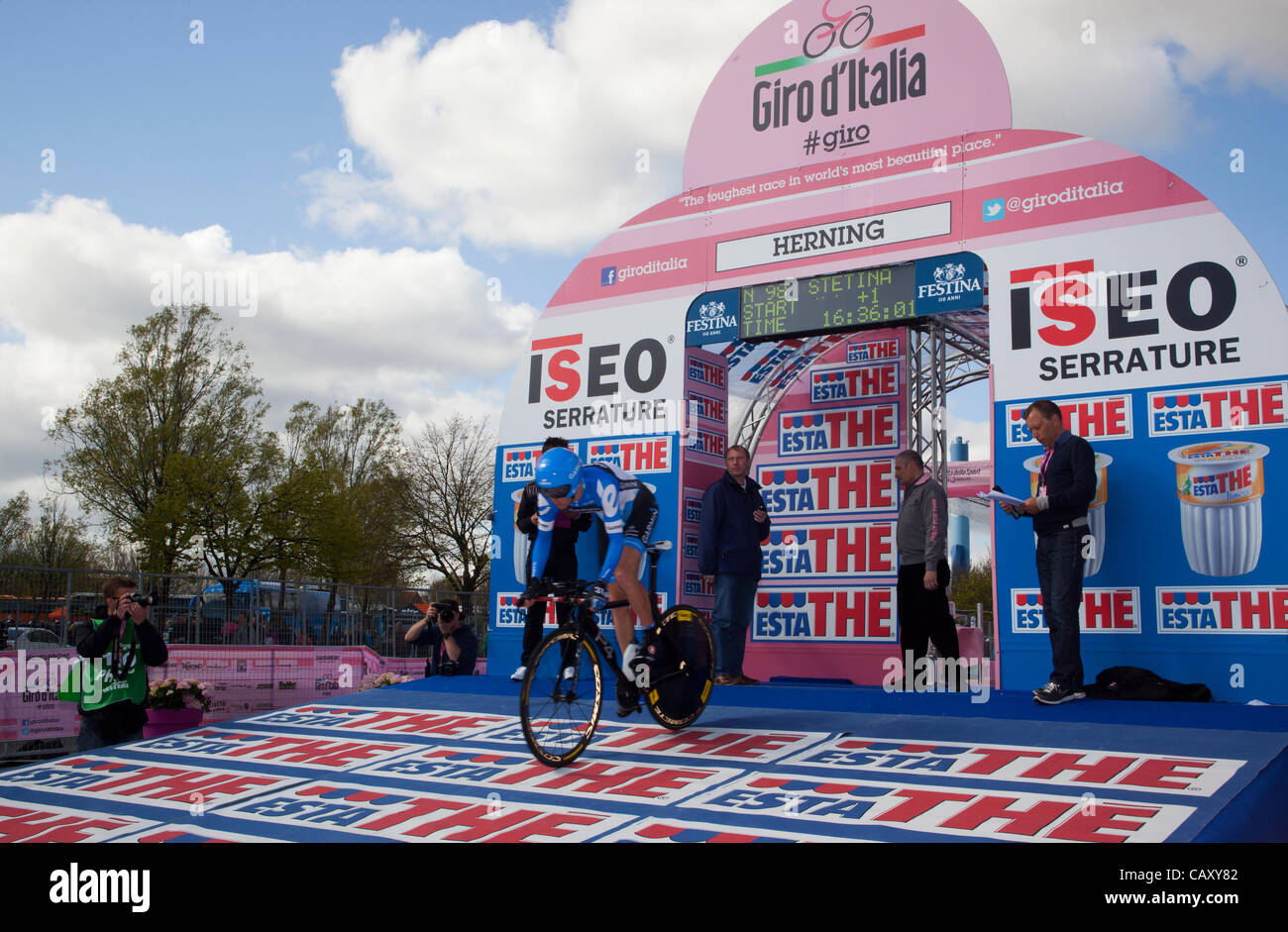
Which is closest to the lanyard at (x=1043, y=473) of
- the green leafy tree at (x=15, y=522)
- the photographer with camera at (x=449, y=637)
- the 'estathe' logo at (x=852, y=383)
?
the 'estathe' logo at (x=852, y=383)

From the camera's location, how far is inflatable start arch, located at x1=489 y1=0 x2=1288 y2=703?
6.98 meters

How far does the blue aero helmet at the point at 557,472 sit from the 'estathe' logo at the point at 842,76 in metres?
5.26

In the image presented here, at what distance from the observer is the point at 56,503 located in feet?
94.3

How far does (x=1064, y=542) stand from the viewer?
652cm

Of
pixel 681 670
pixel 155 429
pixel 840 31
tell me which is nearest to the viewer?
pixel 681 670

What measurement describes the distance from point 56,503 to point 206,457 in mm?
5251

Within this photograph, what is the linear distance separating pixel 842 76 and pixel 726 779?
684cm

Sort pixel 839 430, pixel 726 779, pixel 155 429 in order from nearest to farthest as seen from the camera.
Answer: pixel 726 779
pixel 839 430
pixel 155 429

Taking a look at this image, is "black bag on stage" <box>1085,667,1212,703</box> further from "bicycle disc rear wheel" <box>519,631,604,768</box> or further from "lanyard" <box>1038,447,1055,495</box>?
"bicycle disc rear wheel" <box>519,631,604,768</box>

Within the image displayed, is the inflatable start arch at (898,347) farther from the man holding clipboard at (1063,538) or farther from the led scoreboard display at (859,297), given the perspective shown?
the man holding clipboard at (1063,538)

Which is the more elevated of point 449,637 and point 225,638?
point 449,637

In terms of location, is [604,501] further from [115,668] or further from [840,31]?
[840,31]

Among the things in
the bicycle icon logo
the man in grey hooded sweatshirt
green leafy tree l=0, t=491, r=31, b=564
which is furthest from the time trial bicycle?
green leafy tree l=0, t=491, r=31, b=564
